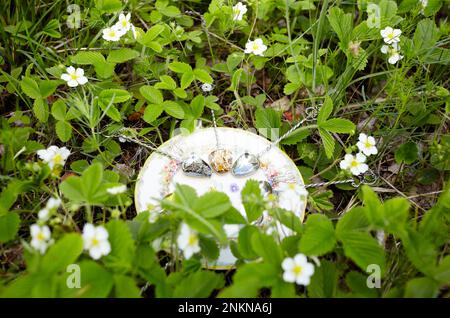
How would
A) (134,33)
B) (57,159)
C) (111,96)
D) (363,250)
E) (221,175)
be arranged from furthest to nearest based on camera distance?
1. (134,33)
2. (111,96)
3. (221,175)
4. (57,159)
5. (363,250)

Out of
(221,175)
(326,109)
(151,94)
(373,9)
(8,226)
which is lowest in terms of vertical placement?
(8,226)

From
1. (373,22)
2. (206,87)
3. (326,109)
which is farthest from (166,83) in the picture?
(373,22)

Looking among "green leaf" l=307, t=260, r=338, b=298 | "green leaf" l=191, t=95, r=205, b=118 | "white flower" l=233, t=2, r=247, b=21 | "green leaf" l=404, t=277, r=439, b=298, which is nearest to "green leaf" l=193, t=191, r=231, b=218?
"green leaf" l=307, t=260, r=338, b=298

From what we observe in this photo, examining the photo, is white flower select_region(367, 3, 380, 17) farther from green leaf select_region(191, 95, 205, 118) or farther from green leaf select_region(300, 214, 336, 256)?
green leaf select_region(300, 214, 336, 256)

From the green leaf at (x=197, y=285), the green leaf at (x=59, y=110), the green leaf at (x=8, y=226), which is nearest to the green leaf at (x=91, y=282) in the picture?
the green leaf at (x=197, y=285)

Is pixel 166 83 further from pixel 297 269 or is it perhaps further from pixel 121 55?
pixel 297 269
